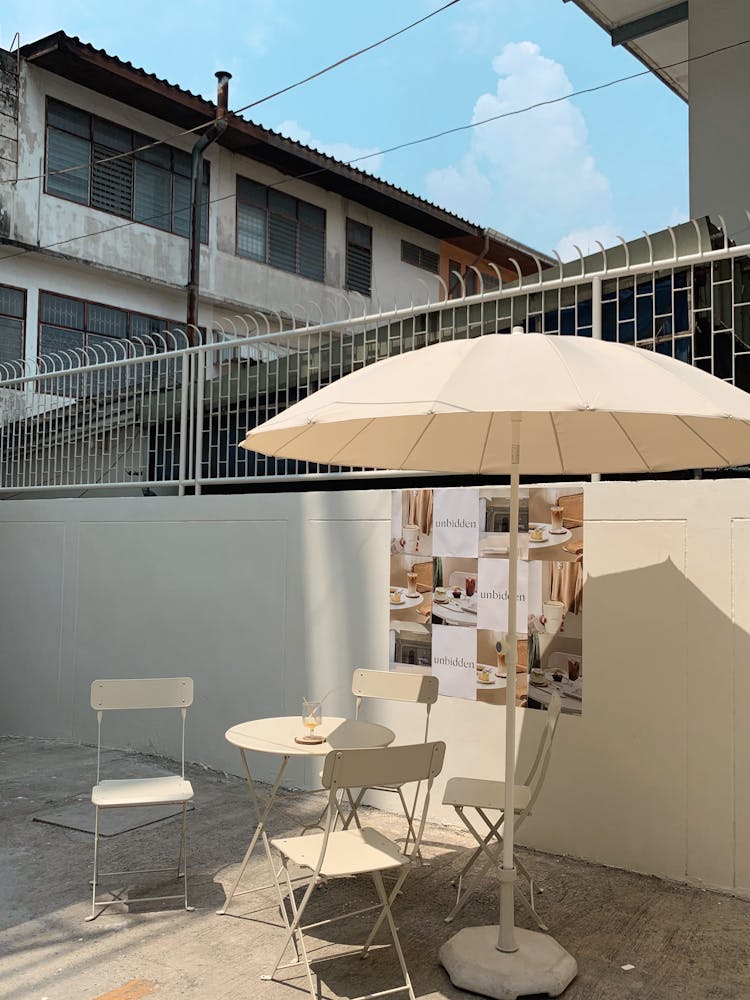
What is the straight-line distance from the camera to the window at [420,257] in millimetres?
21002

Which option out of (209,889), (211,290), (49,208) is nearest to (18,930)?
(209,889)

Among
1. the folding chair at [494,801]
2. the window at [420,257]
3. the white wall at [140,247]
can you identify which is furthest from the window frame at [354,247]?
the folding chair at [494,801]

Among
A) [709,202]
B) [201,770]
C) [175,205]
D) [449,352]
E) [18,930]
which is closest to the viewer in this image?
[449,352]

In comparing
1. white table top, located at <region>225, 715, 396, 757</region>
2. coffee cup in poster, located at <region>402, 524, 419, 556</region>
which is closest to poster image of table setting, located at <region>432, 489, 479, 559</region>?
coffee cup in poster, located at <region>402, 524, 419, 556</region>

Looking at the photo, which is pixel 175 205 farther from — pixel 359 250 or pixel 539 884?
pixel 539 884

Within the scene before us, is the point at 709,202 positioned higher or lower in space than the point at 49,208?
lower

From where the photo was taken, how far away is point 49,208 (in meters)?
14.7

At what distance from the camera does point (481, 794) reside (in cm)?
438

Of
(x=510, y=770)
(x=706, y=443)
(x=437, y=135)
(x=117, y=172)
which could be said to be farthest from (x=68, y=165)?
(x=510, y=770)

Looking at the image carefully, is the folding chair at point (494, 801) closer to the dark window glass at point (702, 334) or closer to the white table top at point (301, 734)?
the white table top at point (301, 734)

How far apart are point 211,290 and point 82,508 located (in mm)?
9727

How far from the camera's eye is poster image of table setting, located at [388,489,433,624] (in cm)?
568

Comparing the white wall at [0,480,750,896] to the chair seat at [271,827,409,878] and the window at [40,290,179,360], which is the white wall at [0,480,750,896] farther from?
the window at [40,290,179,360]

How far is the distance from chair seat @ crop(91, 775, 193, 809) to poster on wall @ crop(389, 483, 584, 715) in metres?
1.69
